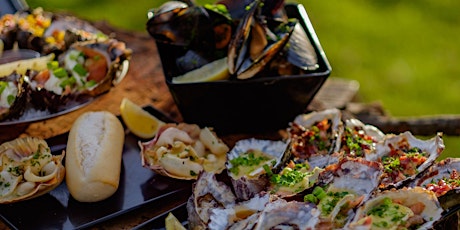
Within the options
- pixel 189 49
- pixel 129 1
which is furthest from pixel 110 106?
pixel 129 1

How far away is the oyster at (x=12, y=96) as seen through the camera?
2322 millimetres

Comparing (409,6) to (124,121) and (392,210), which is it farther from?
(392,210)

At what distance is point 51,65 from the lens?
2.55m

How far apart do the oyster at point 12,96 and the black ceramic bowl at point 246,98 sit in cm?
49

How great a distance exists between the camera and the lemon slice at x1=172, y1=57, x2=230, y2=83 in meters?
2.30

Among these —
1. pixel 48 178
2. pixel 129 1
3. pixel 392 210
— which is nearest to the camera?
pixel 392 210

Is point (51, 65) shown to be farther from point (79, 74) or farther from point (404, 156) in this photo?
point (404, 156)

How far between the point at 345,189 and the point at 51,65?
4.18 ft

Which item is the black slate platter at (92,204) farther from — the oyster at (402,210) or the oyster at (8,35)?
the oyster at (8,35)

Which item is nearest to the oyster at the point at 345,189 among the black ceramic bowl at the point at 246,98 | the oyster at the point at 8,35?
the black ceramic bowl at the point at 246,98

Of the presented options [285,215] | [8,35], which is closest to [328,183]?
[285,215]

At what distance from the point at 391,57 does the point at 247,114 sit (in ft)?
8.85

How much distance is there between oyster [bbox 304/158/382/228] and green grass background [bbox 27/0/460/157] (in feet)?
8.73

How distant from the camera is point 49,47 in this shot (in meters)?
2.69
